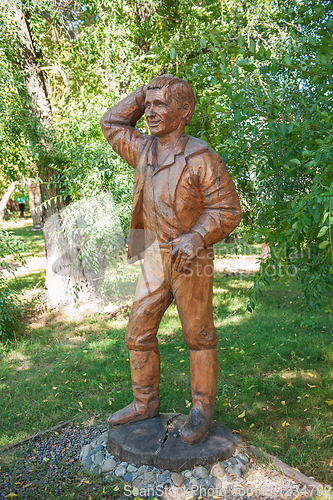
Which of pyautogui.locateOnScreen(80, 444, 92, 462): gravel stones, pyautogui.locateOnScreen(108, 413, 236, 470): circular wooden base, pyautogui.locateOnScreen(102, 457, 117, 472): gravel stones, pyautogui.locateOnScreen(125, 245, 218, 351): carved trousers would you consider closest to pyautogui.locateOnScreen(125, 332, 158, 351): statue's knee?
pyautogui.locateOnScreen(125, 245, 218, 351): carved trousers

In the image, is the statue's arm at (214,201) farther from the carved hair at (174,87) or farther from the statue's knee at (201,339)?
the statue's knee at (201,339)

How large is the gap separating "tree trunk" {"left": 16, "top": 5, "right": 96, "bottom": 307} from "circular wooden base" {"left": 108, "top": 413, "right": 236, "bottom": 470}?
3576 mm

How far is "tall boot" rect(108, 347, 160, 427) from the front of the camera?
10.1ft

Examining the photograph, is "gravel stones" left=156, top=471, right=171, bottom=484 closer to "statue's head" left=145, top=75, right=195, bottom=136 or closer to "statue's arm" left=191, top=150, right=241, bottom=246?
"statue's arm" left=191, top=150, right=241, bottom=246

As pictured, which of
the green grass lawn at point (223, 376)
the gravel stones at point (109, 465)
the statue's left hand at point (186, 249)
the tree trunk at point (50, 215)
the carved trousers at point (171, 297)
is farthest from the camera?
the tree trunk at point (50, 215)

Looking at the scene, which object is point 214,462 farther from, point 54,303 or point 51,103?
point 51,103

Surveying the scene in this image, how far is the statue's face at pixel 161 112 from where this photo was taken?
268 centimetres

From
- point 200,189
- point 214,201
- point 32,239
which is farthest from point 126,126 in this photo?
point 32,239

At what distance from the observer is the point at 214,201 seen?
2.74 m

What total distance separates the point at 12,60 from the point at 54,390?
4.95m

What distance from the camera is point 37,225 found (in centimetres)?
1997

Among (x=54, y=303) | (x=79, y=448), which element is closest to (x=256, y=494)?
(x=79, y=448)

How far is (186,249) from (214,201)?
0.38m

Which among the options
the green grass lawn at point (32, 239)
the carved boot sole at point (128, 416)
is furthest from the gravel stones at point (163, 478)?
the green grass lawn at point (32, 239)
